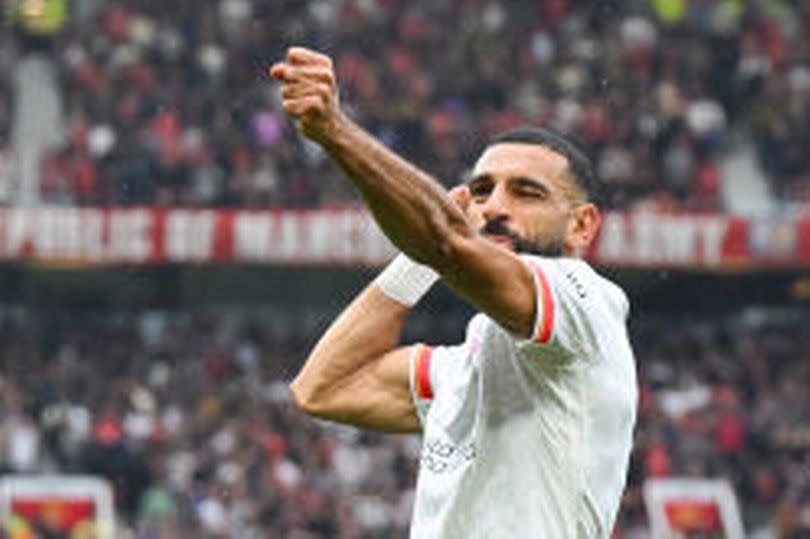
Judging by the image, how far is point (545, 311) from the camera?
13.3 feet

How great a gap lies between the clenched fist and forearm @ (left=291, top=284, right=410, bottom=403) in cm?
139

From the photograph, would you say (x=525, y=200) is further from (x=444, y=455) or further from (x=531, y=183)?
(x=444, y=455)

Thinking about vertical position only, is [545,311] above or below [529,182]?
below

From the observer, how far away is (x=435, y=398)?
186 inches

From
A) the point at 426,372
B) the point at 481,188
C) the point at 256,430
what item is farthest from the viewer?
the point at 256,430

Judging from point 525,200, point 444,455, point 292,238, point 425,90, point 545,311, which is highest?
point 425,90

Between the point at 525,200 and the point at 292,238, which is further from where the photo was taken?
A: the point at 292,238

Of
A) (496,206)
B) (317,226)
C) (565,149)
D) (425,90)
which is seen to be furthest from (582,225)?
(425,90)

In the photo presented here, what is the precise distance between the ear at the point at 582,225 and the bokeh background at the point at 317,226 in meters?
13.3

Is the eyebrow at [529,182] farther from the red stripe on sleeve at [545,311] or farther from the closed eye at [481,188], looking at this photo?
the red stripe on sleeve at [545,311]

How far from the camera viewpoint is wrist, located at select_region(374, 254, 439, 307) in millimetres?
4961

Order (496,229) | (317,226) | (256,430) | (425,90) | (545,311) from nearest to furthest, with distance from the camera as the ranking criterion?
1. (545,311)
2. (496,229)
3. (256,430)
4. (317,226)
5. (425,90)

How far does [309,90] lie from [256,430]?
15.4 meters

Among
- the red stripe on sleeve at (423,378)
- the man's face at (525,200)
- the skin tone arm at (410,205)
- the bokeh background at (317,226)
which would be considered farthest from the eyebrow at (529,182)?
the bokeh background at (317,226)
